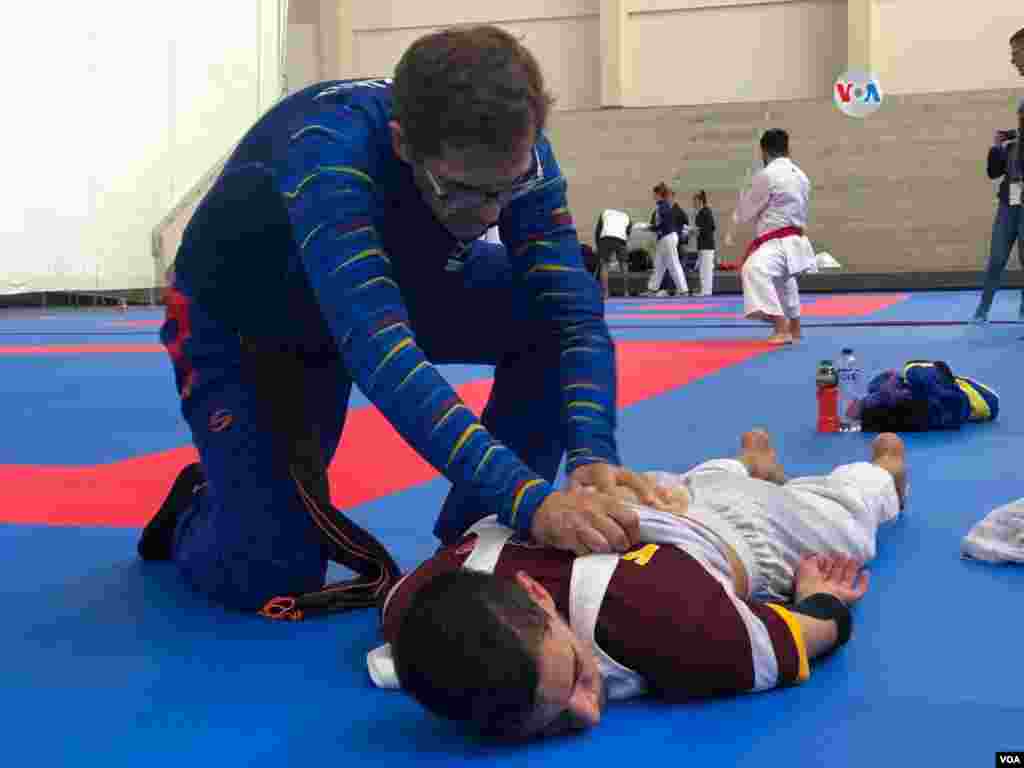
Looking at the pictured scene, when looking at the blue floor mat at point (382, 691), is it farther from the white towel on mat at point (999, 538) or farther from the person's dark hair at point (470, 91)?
the person's dark hair at point (470, 91)

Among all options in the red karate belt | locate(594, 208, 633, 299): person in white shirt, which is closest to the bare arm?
the red karate belt

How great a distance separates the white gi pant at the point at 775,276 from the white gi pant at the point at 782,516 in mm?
5735

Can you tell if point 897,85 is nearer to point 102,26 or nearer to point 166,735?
point 102,26

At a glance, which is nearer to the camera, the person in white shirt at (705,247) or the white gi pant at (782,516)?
the white gi pant at (782,516)

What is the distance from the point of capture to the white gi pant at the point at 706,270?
18.7 m

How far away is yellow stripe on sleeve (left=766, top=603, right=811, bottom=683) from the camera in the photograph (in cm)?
205

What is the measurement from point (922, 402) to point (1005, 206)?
5.51 metres

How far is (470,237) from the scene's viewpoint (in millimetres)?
2314

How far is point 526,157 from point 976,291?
16744 millimetres

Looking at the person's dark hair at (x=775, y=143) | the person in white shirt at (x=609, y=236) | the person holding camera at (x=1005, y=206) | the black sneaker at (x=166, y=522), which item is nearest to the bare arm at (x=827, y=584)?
the black sneaker at (x=166, y=522)

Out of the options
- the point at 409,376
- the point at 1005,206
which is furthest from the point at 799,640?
the point at 1005,206

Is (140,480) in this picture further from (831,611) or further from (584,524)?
A: (831,611)

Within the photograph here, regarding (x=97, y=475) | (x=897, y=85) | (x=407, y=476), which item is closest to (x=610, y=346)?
(x=407, y=476)

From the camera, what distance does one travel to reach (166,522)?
10.1ft
